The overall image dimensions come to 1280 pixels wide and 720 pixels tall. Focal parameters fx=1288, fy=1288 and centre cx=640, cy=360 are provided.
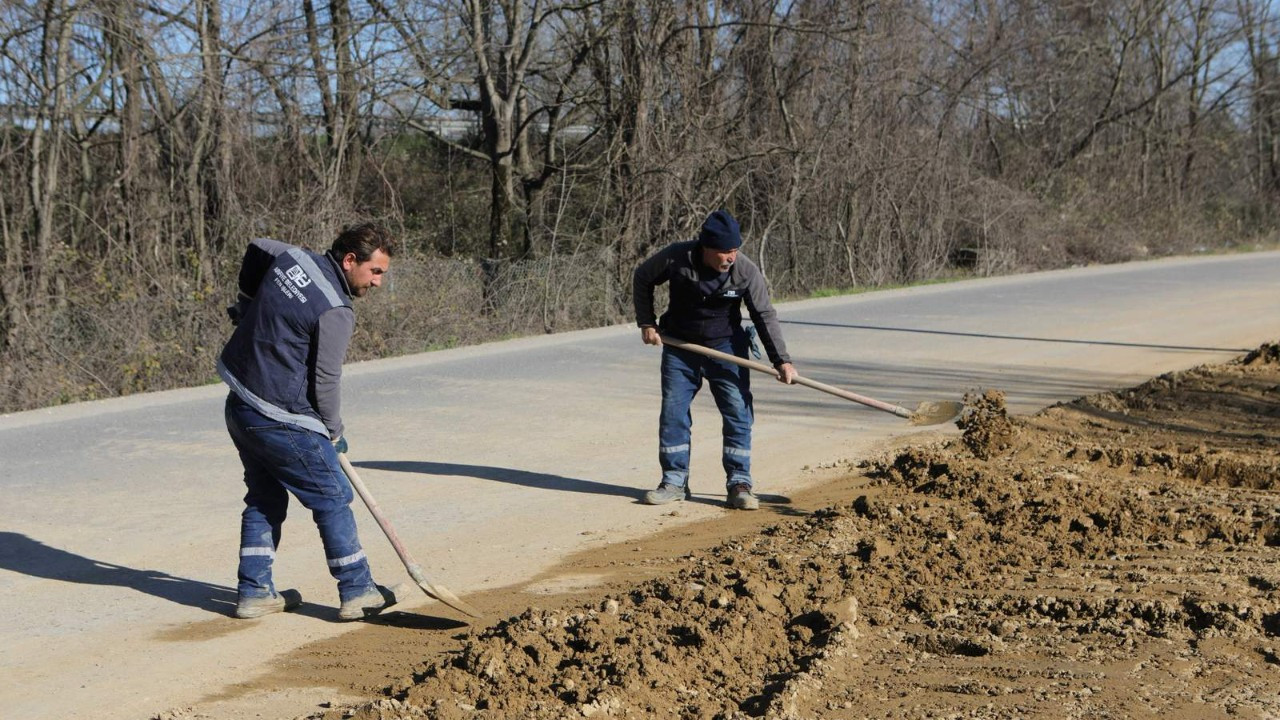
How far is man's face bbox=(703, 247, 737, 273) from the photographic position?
23.3 ft

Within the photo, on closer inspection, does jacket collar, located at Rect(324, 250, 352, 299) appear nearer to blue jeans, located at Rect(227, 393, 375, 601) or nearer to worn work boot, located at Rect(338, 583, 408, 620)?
blue jeans, located at Rect(227, 393, 375, 601)

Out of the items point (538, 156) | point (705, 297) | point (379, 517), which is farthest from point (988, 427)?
point (538, 156)

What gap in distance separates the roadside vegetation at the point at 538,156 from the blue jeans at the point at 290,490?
7698 millimetres

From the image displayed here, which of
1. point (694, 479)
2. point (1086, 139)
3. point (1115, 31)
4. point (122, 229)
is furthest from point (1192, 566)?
point (1115, 31)

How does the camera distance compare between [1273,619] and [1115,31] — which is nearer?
[1273,619]

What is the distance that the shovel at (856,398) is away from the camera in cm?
741

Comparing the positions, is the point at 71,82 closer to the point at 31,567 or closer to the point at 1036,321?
the point at 31,567

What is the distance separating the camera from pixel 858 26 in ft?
68.6

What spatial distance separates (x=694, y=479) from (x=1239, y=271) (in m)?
18.3

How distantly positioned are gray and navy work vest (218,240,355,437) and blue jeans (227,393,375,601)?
7cm

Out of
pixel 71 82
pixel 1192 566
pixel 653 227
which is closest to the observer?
pixel 1192 566

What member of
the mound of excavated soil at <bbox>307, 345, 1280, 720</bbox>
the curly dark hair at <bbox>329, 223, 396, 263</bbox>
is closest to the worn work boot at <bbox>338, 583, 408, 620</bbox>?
the mound of excavated soil at <bbox>307, 345, 1280, 720</bbox>

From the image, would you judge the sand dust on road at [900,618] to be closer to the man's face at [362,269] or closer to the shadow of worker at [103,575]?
the shadow of worker at [103,575]

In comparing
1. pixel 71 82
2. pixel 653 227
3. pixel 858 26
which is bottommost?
pixel 653 227
